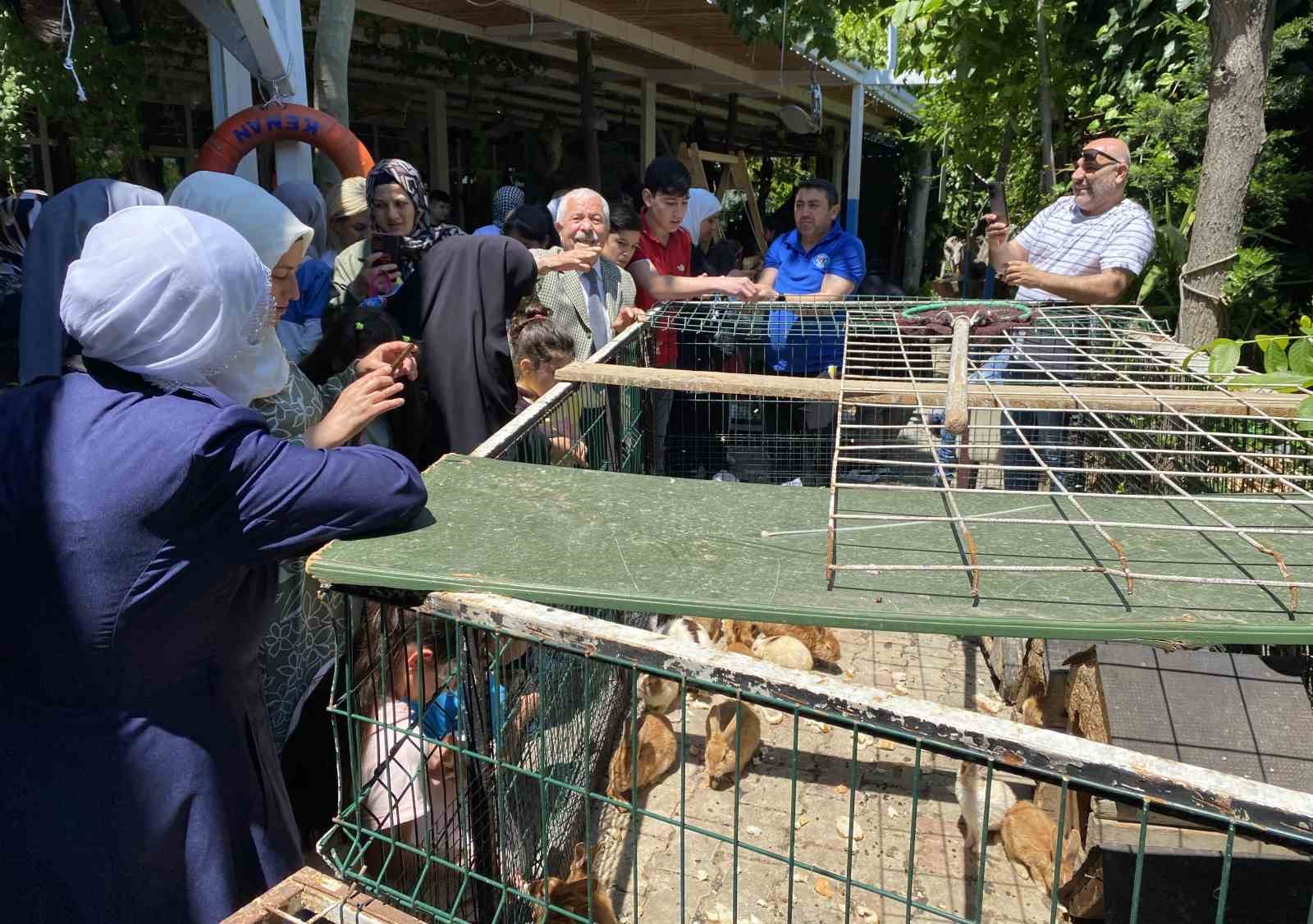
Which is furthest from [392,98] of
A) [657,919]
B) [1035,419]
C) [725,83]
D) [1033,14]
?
[657,919]

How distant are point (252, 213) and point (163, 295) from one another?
74 centimetres

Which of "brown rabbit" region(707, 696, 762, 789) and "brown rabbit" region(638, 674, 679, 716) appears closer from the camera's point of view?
"brown rabbit" region(707, 696, 762, 789)

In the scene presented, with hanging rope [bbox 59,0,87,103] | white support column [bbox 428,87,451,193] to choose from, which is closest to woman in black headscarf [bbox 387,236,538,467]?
hanging rope [bbox 59,0,87,103]

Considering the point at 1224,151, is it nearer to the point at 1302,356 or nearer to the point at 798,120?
the point at 1302,356

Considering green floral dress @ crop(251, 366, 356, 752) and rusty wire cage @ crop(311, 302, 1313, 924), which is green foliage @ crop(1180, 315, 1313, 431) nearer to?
rusty wire cage @ crop(311, 302, 1313, 924)

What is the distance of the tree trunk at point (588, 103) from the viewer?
27.0ft

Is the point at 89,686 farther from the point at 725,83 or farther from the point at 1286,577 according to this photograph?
the point at 725,83

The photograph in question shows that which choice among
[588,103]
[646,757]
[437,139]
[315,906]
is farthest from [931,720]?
[437,139]

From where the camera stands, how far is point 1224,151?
407cm

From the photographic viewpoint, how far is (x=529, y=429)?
92.0 inches

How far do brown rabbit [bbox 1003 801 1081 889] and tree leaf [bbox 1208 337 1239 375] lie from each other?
1.31 meters

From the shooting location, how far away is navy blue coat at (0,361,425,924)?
1302mm

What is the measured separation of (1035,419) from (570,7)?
Result: 4937mm

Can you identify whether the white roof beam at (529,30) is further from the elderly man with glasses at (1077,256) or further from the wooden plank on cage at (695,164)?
the elderly man with glasses at (1077,256)
